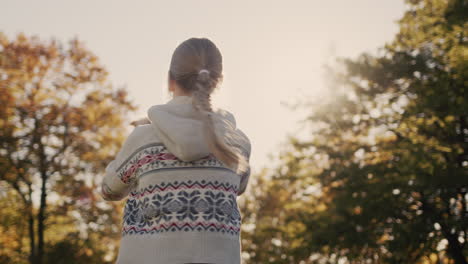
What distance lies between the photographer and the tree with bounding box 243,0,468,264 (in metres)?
12.2

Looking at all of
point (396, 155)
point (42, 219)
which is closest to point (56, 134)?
point (42, 219)

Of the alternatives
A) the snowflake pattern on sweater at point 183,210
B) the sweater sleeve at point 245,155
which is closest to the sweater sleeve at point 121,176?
the snowflake pattern on sweater at point 183,210

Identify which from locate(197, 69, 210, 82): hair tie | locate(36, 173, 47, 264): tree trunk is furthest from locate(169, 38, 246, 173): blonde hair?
locate(36, 173, 47, 264): tree trunk

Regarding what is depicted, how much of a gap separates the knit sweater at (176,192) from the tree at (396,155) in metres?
10.3

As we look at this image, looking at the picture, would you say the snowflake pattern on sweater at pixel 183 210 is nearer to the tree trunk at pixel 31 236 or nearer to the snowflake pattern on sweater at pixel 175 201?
the snowflake pattern on sweater at pixel 175 201

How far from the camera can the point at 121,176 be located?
7.35 ft

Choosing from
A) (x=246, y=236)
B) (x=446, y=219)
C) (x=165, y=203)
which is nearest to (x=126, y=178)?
(x=165, y=203)

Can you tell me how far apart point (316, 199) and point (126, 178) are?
13.7 metres

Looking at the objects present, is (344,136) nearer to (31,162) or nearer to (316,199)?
(316,199)

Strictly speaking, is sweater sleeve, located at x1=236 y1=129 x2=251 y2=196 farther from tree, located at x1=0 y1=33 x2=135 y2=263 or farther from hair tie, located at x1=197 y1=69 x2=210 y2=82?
tree, located at x1=0 y1=33 x2=135 y2=263

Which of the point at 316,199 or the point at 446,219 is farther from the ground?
the point at 316,199

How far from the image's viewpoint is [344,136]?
14797 millimetres

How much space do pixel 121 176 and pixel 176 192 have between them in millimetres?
289

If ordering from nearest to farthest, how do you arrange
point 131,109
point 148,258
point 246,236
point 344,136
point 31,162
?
point 148,258 < point 344,136 < point 31,162 < point 131,109 < point 246,236
